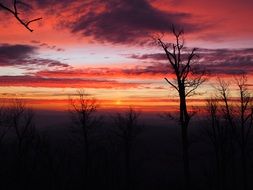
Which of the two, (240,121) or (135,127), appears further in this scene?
(135,127)

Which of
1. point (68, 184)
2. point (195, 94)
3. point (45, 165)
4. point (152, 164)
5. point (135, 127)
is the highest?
point (195, 94)

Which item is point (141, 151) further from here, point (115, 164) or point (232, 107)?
point (232, 107)

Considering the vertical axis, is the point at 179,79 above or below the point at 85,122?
above

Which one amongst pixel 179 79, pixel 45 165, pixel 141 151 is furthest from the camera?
pixel 141 151

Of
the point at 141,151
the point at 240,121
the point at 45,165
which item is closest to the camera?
the point at 240,121

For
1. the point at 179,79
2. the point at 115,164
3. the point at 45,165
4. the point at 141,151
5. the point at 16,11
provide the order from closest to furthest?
the point at 16,11, the point at 179,79, the point at 45,165, the point at 115,164, the point at 141,151

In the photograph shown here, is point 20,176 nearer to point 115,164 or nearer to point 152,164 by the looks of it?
point 115,164

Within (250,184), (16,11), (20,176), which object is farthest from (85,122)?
(250,184)

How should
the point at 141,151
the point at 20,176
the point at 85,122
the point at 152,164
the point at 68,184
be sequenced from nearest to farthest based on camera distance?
the point at 85,122 < the point at 20,176 < the point at 68,184 < the point at 152,164 < the point at 141,151

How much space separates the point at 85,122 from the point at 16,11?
109 feet

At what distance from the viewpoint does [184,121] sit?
885 inches

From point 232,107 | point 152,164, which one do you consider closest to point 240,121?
point 232,107

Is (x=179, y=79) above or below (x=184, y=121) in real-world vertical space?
above

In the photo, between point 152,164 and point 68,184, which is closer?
point 68,184
